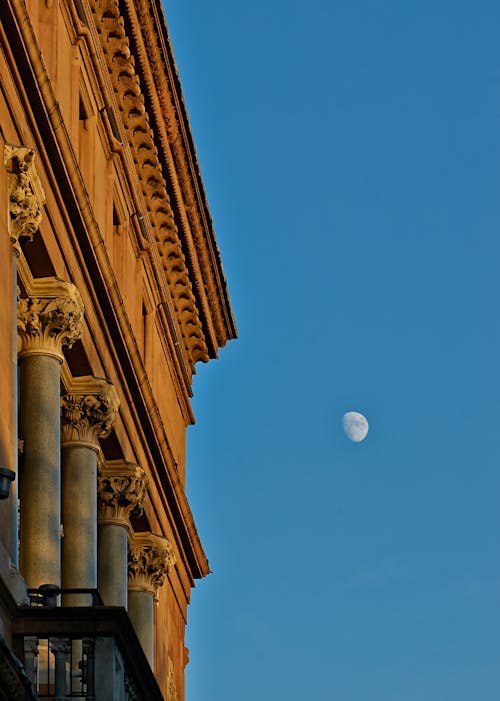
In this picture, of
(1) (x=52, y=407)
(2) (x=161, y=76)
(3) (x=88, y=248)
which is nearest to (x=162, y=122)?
(2) (x=161, y=76)

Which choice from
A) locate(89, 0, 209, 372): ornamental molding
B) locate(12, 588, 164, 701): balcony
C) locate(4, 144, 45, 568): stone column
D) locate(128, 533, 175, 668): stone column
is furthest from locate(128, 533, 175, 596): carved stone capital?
locate(12, 588, 164, 701): balcony

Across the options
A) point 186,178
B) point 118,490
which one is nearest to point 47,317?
point 118,490

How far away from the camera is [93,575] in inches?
1741

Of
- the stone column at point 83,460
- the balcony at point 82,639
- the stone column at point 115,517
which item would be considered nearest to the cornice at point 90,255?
the stone column at point 83,460

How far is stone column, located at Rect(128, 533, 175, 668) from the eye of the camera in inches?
2136

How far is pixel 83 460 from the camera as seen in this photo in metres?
45.1

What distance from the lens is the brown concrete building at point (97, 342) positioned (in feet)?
117

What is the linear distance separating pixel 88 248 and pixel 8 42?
6.44 meters

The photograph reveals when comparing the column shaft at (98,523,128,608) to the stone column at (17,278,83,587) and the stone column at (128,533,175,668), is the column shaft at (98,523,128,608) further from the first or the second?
the stone column at (17,278,83,587)

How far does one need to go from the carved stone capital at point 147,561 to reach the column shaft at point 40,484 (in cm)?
1428

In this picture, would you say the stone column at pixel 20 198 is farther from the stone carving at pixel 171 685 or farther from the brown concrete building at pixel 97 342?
the stone carving at pixel 171 685

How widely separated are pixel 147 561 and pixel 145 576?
345 millimetres

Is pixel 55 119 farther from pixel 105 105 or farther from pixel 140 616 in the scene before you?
pixel 140 616

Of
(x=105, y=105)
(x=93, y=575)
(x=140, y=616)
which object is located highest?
(x=105, y=105)
